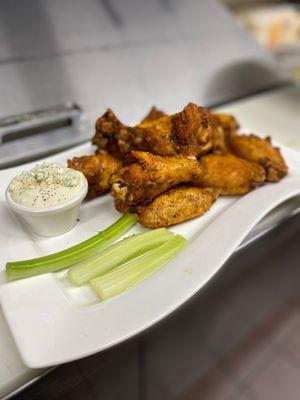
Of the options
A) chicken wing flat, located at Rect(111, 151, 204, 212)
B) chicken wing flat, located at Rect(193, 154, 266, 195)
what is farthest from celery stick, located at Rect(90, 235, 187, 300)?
chicken wing flat, located at Rect(193, 154, 266, 195)

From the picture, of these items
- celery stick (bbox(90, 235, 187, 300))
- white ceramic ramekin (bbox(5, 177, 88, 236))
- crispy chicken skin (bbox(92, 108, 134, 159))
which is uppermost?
crispy chicken skin (bbox(92, 108, 134, 159))

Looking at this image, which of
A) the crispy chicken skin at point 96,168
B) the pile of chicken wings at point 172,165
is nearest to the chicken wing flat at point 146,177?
the pile of chicken wings at point 172,165

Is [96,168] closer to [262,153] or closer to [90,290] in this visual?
[90,290]

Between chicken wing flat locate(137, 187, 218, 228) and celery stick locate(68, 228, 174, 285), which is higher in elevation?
chicken wing flat locate(137, 187, 218, 228)

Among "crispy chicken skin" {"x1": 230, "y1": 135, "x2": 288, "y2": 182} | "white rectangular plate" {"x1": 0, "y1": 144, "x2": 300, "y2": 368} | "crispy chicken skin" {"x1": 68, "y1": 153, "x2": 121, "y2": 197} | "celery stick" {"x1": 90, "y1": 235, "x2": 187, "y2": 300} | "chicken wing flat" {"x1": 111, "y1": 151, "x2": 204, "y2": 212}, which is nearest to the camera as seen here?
"white rectangular plate" {"x1": 0, "y1": 144, "x2": 300, "y2": 368}

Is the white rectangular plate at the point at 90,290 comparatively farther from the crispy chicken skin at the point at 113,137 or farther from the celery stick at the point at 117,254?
the crispy chicken skin at the point at 113,137

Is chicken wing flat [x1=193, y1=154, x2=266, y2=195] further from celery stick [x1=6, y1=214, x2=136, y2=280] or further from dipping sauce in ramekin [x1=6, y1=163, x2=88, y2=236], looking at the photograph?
dipping sauce in ramekin [x1=6, y1=163, x2=88, y2=236]
